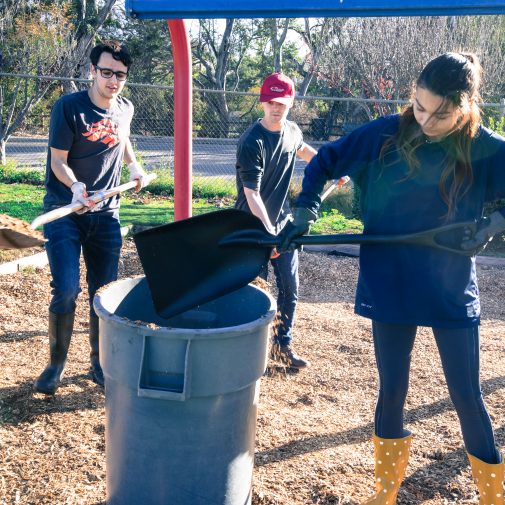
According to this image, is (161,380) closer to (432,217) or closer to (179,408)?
(179,408)

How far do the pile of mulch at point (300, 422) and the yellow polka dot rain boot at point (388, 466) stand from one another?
→ 194 millimetres

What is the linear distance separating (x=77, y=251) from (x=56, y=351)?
55 centimetres

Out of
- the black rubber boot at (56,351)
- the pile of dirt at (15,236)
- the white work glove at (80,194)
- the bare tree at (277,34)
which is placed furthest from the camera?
the bare tree at (277,34)

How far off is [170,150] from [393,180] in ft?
35.2

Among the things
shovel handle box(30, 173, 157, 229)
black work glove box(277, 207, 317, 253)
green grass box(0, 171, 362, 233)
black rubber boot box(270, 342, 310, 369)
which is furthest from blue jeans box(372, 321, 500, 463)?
green grass box(0, 171, 362, 233)

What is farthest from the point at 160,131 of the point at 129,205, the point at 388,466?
the point at 388,466

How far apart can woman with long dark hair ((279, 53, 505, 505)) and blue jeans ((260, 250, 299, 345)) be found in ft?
5.14

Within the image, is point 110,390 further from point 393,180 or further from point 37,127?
point 37,127

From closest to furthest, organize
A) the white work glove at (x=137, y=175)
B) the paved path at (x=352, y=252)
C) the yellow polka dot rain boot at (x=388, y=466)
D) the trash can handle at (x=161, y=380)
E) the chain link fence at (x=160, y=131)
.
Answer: the trash can handle at (x=161, y=380) → the yellow polka dot rain boot at (x=388, y=466) → the white work glove at (x=137, y=175) → the paved path at (x=352, y=252) → the chain link fence at (x=160, y=131)

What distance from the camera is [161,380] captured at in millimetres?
2107

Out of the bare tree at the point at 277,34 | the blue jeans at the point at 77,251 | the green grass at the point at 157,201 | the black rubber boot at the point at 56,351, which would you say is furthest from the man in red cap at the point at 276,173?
the bare tree at the point at 277,34

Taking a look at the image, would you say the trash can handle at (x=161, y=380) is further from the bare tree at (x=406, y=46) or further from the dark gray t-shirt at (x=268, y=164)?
the bare tree at (x=406, y=46)

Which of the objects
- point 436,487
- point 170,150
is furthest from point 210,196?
point 436,487

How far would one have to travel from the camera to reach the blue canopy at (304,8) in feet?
Answer: 8.97
